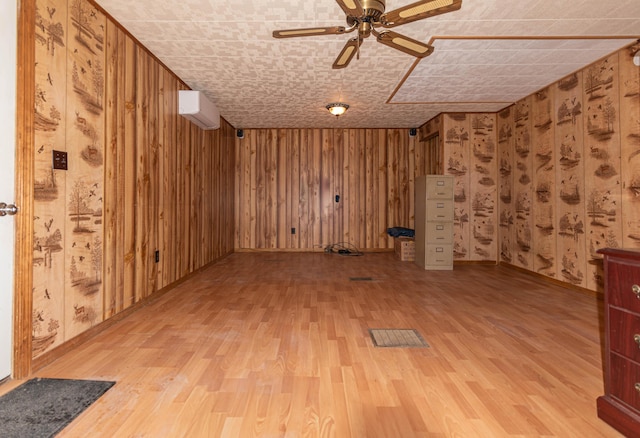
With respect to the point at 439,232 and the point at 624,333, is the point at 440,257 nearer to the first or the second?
the point at 439,232

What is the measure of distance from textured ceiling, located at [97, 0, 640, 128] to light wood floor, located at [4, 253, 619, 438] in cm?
256

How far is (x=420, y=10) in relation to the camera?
2.09 metres

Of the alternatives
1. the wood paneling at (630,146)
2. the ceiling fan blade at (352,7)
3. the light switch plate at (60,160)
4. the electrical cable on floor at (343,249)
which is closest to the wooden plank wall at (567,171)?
the wood paneling at (630,146)

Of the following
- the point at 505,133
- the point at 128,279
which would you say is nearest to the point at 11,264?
the point at 128,279

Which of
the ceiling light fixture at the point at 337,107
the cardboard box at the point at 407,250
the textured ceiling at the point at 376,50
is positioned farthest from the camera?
the cardboard box at the point at 407,250

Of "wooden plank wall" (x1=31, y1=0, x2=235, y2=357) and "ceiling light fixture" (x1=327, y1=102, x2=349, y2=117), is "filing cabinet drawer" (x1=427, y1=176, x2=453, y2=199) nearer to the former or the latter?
"ceiling light fixture" (x1=327, y1=102, x2=349, y2=117)

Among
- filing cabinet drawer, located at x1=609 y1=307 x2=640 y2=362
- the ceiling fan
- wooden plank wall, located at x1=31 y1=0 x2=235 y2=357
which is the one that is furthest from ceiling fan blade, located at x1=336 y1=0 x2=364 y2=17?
filing cabinet drawer, located at x1=609 y1=307 x2=640 y2=362

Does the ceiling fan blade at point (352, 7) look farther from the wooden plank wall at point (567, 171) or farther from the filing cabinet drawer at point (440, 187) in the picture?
the filing cabinet drawer at point (440, 187)

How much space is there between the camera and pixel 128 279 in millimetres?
2920

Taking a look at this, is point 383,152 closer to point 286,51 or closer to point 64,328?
point 286,51

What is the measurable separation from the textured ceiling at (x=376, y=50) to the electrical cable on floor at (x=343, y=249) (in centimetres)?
296

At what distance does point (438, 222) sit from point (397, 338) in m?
3.20

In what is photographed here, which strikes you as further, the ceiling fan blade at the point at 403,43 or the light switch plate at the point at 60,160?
the ceiling fan blade at the point at 403,43

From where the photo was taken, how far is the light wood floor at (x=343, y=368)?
4.63ft
